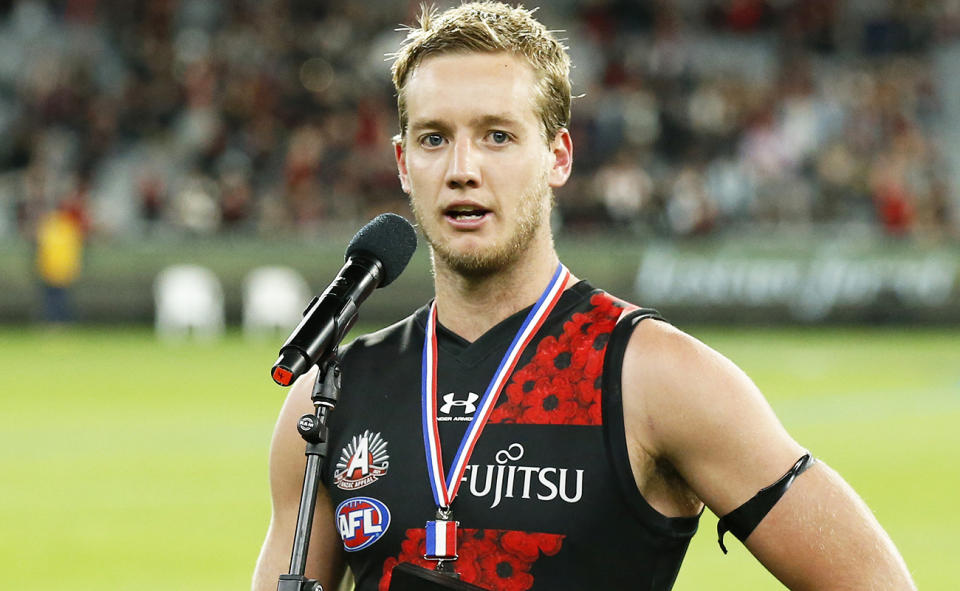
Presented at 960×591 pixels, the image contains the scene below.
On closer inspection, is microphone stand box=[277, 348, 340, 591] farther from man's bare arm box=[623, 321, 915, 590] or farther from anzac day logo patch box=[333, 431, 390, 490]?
man's bare arm box=[623, 321, 915, 590]

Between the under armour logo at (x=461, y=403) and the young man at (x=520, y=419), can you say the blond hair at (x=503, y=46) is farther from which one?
the under armour logo at (x=461, y=403)

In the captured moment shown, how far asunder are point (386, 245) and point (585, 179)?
2109cm

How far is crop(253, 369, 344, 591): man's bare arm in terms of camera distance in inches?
131

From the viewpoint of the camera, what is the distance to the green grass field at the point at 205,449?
28.5ft

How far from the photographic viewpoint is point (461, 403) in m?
3.23

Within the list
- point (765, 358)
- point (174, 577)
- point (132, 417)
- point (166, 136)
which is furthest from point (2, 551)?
point (166, 136)

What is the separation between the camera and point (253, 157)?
25.2 m

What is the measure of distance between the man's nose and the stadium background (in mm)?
11066

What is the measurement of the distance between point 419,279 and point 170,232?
158 inches

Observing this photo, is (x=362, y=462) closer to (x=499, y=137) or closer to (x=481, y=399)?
(x=481, y=399)

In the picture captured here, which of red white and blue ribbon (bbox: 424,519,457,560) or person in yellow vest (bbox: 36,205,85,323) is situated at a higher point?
person in yellow vest (bbox: 36,205,85,323)

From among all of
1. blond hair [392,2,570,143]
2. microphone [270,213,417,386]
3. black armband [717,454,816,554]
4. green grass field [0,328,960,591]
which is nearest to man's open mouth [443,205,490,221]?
microphone [270,213,417,386]

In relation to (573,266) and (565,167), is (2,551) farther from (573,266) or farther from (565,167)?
(573,266)

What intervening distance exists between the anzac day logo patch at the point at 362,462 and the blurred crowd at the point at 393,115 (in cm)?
1967
